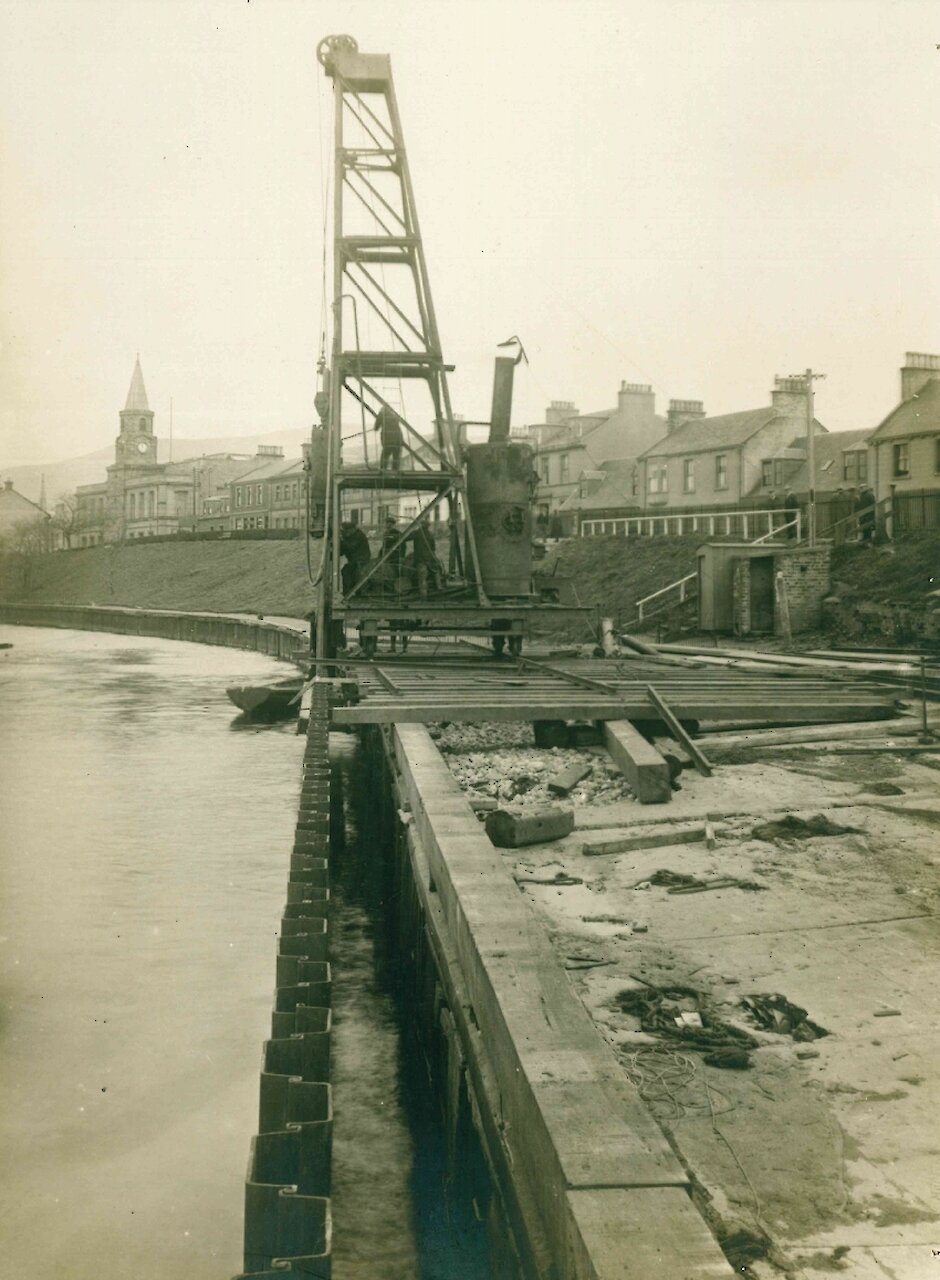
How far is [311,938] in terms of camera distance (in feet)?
14.0

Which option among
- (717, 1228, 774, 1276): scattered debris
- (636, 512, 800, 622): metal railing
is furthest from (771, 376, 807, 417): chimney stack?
(717, 1228, 774, 1276): scattered debris

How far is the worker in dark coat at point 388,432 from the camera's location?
672 inches

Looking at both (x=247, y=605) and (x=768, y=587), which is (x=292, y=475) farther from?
(x=768, y=587)

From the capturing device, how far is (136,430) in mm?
115812

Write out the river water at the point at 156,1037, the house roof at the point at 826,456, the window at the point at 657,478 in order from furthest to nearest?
the window at the point at 657,478 < the house roof at the point at 826,456 < the river water at the point at 156,1037

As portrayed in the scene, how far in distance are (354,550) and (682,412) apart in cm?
3757

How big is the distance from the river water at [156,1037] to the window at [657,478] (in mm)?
33507

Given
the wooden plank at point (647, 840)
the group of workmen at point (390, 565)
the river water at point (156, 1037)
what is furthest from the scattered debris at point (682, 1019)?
the group of workmen at point (390, 565)

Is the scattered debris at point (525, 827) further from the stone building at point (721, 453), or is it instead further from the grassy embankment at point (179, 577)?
the grassy embankment at point (179, 577)

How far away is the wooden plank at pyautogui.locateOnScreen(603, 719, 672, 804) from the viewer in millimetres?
8414

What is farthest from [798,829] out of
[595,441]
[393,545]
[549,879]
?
[595,441]

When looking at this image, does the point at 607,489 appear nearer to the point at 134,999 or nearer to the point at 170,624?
the point at 170,624

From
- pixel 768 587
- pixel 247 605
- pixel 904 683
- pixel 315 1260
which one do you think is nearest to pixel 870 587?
pixel 768 587

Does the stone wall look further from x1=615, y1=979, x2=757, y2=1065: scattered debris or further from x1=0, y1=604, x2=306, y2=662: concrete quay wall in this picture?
x1=615, y1=979, x2=757, y2=1065: scattered debris
